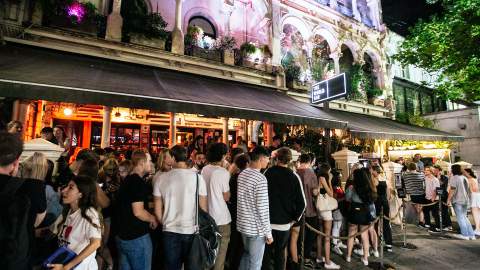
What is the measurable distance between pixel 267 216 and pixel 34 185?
2558 mm

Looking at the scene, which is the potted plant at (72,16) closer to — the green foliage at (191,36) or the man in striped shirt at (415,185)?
the green foliage at (191,36)

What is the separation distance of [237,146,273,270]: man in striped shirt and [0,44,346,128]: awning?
2392 millimetres

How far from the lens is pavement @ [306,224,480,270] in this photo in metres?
5.53

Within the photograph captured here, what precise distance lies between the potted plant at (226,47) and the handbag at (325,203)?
6.74 metres

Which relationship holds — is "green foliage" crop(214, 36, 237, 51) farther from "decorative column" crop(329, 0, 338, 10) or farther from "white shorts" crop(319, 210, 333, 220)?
"white shorts" crop(319, 210, 333, 220)

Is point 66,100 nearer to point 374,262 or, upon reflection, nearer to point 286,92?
point 374,262

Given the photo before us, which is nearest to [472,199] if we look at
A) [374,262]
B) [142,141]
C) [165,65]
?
[374,262]

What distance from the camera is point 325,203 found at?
546 cm

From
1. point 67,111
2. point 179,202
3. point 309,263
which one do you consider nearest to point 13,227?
point 179,202

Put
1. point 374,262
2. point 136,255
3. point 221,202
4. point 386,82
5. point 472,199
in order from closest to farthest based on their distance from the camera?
point 136,255 < point 221,202 < point 374,262 < point 472,199 < point 386,82

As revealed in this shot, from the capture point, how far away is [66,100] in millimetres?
4375

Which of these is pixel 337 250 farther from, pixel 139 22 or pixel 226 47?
pixel 139 22

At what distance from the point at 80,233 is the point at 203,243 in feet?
4.51

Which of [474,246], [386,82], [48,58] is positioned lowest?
[474,246]
